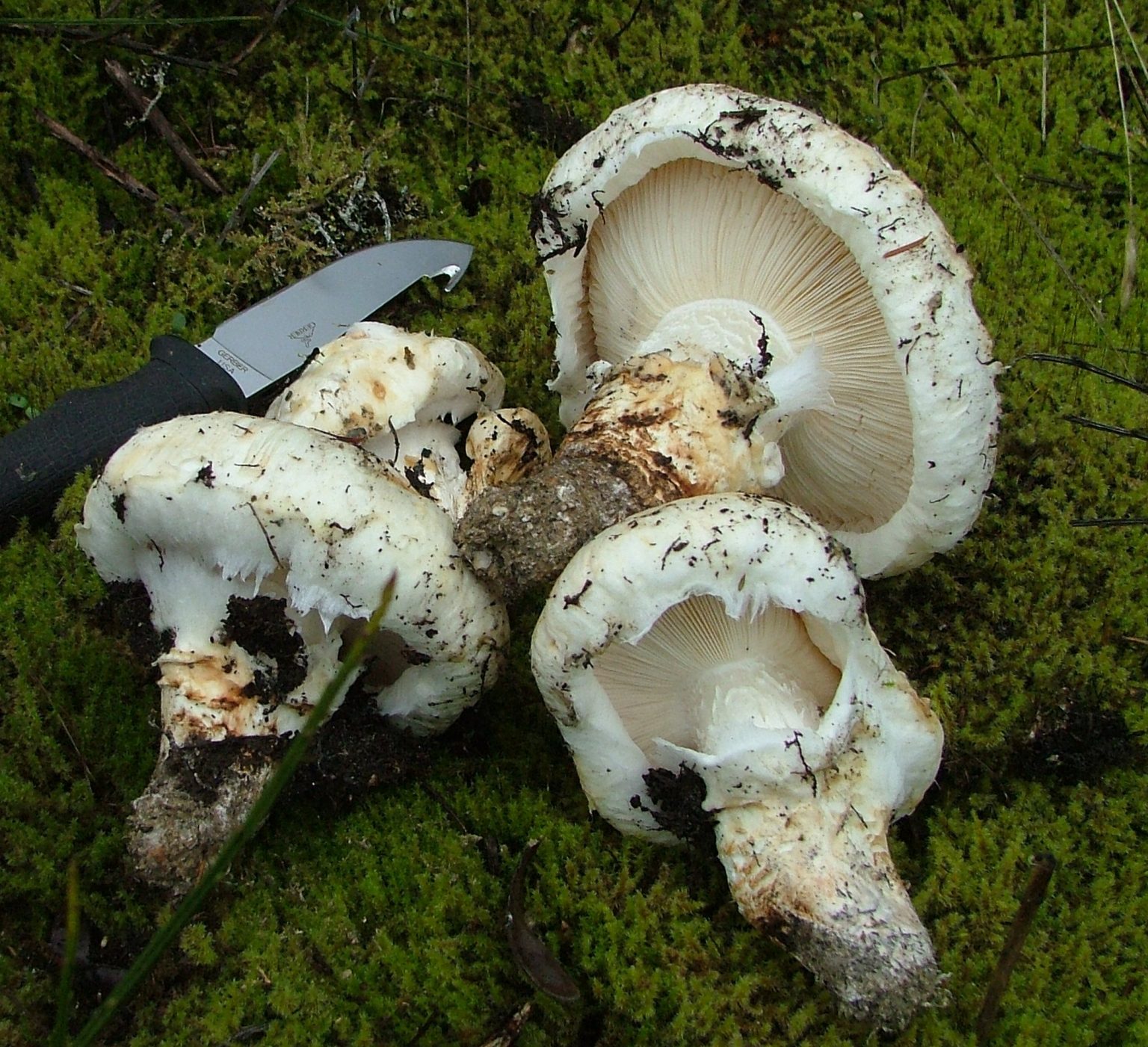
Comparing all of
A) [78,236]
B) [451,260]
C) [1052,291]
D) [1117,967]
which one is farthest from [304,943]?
[1052,291]

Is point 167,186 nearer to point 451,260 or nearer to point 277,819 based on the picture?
point 451,260

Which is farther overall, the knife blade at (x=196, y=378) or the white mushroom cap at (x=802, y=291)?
the knife blade at (x=196, y=378)

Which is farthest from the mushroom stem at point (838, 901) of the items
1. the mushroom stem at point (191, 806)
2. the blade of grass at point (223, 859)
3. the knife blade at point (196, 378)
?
the knife blade at point (196, 378)

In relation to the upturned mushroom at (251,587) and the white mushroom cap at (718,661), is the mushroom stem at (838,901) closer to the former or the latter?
the white mushroom cap at (718,661)

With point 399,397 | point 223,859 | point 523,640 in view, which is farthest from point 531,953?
point 399,397

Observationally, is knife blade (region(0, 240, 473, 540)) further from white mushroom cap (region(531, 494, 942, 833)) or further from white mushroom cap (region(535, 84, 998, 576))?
white mushroom cap (region(531, 494, 942, 833))

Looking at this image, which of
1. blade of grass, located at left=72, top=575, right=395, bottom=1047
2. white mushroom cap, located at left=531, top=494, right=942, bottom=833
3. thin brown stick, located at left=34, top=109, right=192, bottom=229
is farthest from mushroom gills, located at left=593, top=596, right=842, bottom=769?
thin brown stick, located at left=34, top=109, right=192, bottom=229

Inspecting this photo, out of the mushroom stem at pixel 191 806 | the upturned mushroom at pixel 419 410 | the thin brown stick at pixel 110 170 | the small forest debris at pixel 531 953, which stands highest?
the thin brown stick at pixel 110 170
